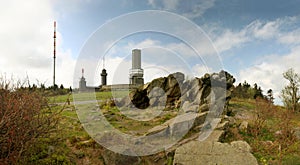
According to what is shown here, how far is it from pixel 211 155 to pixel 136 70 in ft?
26.5

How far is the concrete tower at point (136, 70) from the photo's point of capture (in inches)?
463

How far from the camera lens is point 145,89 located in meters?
15.0

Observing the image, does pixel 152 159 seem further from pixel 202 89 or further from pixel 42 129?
pixel 202 89

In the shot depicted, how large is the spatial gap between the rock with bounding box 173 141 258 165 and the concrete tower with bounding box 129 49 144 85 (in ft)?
19.1

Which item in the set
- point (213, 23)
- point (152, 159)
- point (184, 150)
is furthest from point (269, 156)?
point (213, 23)

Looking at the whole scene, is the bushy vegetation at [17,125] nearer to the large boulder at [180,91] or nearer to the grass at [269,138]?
the grass at [269,138]

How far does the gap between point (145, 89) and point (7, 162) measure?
10540mm

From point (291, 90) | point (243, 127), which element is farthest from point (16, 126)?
point (291, 90)

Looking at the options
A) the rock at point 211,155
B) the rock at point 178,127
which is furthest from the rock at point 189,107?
the rock at point 211,155

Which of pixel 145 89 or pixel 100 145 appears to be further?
pixel 145 89

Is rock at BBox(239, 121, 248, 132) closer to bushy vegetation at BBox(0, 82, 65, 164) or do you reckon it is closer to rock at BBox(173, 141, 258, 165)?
rock at BBox(173, 141, 258, 165)

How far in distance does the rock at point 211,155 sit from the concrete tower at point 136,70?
581 cm

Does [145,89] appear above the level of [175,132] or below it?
above

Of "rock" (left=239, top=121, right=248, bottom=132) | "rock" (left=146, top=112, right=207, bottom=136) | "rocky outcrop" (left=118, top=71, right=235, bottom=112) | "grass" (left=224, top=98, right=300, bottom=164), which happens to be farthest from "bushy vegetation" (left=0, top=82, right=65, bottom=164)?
"rocky outcrop" (left=118, top=71, right=235, bottom=112)
